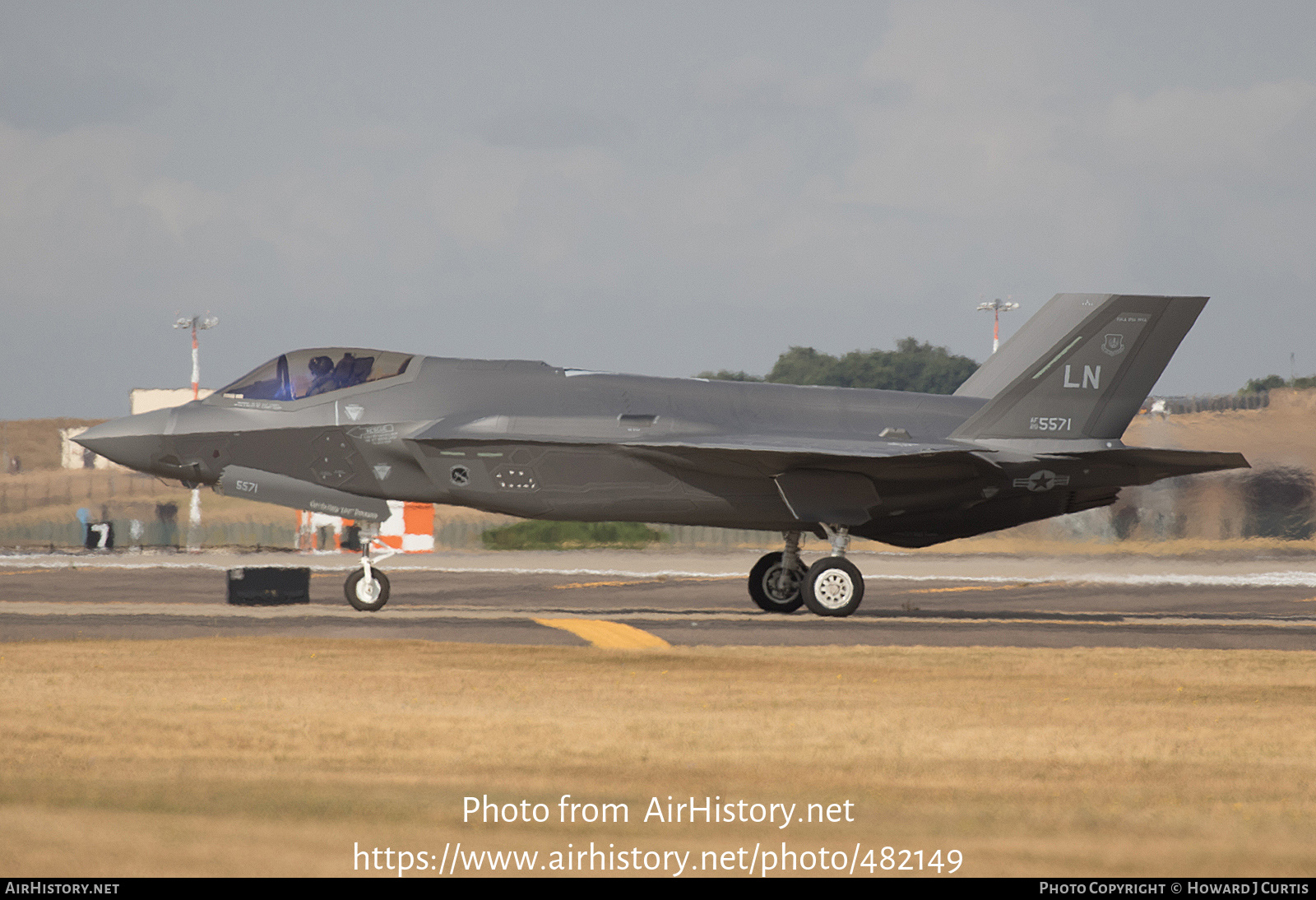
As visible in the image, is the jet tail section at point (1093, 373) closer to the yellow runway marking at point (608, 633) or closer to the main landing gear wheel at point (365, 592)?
the yellow runway marking at point (608, 633)

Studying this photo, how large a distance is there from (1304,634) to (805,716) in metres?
8.96

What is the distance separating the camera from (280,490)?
1858 centimetres

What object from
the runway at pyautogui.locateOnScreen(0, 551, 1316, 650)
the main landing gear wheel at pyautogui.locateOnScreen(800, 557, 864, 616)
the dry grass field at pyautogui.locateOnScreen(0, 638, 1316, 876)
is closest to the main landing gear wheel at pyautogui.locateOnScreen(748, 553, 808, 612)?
the runway at pyautogui.locateOnScreen(0, 551, 1316, 650)

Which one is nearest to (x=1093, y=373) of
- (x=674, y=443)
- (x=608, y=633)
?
(x=674, y=443)

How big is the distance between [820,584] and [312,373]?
23.9ft

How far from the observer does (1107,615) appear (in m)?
19.1

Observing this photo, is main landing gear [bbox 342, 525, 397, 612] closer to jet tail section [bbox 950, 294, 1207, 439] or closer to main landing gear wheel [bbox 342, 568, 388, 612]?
main landing gear wheel [bbox 342, 568, 388, 612]

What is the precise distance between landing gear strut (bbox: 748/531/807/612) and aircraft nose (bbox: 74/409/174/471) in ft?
27.2

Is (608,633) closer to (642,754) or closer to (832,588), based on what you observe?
(832,588)

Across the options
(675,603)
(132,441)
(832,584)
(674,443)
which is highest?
(132,441)

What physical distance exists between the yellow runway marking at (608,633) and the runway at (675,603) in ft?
0.18

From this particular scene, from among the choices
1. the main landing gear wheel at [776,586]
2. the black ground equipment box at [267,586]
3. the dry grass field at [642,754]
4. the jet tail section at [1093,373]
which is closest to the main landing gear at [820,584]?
the main landing gear wheel at [776,586]

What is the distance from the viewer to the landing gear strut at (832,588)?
1823 cm
